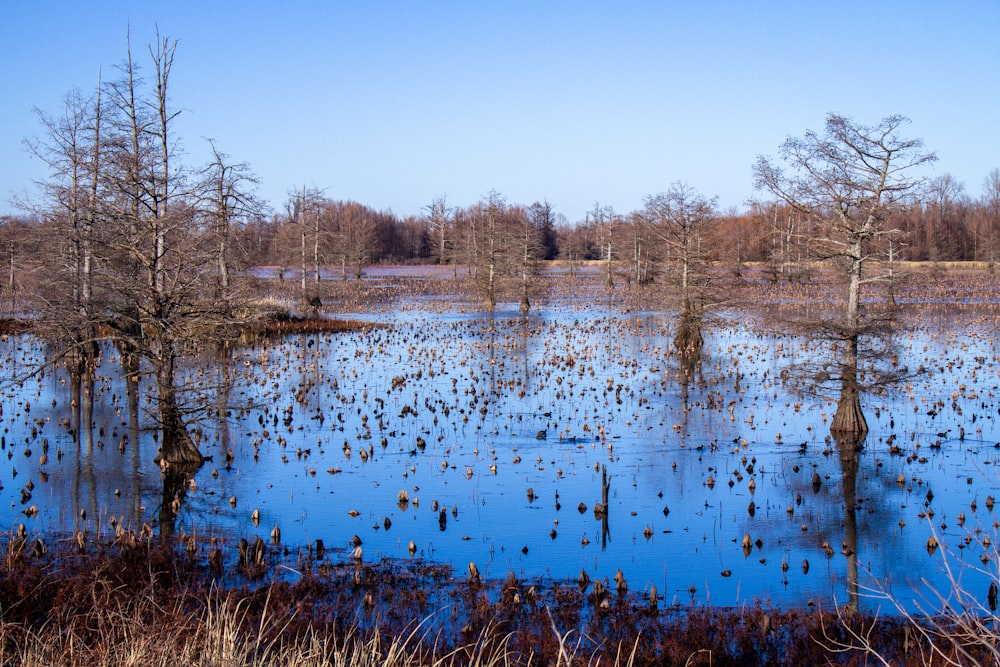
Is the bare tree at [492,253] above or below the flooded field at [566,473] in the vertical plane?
above

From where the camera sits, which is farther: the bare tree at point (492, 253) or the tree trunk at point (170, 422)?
the bare tree at point (492, 253)

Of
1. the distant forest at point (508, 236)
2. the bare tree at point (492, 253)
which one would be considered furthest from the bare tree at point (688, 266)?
the bare tree at point (492, 253)

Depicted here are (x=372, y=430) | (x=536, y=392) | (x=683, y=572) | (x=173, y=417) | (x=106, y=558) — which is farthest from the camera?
(x=536, y=392)

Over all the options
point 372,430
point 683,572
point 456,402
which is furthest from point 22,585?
point 456,402

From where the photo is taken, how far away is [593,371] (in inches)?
1038

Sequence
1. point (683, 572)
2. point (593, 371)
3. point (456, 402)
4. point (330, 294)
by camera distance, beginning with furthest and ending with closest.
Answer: point (330, 294) < point (593, 371) < point (456, 402) < point (683, 572)

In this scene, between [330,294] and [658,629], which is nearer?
[658,629]

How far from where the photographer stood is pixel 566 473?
15.6 metres

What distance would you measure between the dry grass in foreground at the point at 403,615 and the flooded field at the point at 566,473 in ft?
2.28

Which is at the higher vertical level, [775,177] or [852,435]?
[775,177]

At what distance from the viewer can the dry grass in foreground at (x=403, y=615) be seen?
7.85 meters

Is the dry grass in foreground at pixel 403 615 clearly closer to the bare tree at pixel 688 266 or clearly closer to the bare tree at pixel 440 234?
the bare tree at pixel 688 266

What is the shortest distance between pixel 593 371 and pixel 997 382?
1076 cm

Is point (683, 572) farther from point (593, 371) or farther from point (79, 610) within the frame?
point (593, 371)
